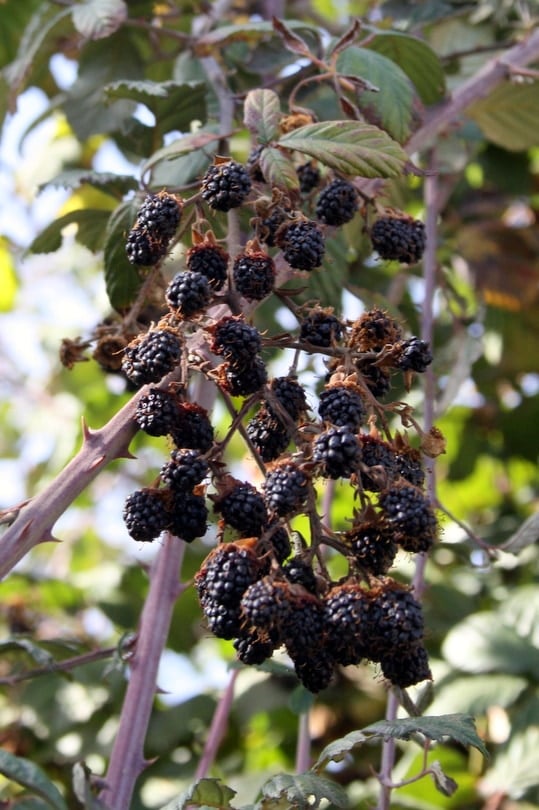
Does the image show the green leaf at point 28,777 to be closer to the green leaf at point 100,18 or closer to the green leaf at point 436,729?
the green leaf at point 436,729

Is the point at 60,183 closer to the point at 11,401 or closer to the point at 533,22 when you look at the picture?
the point at 533,22

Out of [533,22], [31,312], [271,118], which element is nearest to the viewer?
[271,118]

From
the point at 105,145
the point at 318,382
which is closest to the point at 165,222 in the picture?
the point at 318,382

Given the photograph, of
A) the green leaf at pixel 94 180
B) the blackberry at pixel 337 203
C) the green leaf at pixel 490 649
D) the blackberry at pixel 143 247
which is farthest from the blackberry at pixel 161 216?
the green leaf at pixel 490 649

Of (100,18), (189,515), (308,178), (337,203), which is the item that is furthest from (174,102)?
(189,515)

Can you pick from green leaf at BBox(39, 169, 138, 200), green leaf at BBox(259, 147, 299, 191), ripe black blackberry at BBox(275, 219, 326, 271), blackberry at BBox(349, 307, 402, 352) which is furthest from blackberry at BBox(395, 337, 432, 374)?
green leaf at BBox(39, 169, 138, 200)

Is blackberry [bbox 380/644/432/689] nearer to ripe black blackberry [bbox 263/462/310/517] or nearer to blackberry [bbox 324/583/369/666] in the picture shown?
blackberry [bbox 324/583/369/666]
